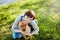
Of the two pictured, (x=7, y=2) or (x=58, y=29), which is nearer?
(x=58, y=29)

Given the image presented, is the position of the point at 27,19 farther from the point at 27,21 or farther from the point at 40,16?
the point at 40,16

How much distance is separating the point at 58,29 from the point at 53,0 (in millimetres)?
319

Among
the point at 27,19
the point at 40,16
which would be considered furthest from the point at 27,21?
the point at 40,16

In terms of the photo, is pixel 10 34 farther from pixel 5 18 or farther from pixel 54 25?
pixel 54 25

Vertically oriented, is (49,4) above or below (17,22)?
above

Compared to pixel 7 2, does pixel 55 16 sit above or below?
below

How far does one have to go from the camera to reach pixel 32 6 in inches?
76.6

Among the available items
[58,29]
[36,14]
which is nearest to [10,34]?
[36,14]

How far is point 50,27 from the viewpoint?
1.85m

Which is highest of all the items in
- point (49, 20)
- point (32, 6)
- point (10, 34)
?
point (32, 6)

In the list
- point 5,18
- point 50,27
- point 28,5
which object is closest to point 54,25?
point 50,27

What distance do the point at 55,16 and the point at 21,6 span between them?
0.34m

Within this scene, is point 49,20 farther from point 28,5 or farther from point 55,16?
point 28,5

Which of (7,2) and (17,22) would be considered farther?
(7,2)
